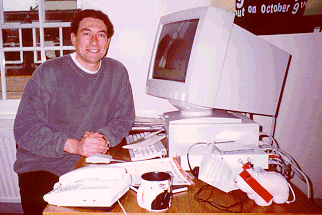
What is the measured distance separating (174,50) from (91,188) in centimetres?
66

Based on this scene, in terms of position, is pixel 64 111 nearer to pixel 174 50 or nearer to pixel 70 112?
pixel 70 112

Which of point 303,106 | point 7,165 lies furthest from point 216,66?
point 7,165

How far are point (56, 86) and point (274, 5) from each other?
1472 millimetres

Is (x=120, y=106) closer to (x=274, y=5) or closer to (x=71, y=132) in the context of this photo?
(x=71, y=132)

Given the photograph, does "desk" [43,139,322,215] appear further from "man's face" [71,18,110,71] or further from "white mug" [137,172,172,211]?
"man's face" [71,18,110,71]

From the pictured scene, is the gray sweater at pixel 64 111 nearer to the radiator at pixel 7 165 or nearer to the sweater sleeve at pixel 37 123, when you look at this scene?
the sweater sleeve at pixel 37 123

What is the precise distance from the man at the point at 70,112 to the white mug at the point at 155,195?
0.47 metres

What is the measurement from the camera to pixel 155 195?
0.64m

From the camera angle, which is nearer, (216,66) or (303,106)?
(216,66)

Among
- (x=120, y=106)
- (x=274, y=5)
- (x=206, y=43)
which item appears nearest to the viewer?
(x=206, y=43)

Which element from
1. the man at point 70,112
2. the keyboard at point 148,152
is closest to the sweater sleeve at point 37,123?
the man at point 70,112

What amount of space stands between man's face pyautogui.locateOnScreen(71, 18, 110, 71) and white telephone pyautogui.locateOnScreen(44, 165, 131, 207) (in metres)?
Result: 0.74

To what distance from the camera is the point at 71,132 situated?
50.9 inches

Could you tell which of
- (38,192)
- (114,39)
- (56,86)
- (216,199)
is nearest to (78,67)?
(56,86)
